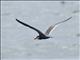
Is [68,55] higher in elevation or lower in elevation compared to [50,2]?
lower

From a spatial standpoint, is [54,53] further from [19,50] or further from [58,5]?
[58,5]

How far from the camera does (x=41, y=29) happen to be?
1405 cm

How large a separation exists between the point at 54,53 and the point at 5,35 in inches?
74.7

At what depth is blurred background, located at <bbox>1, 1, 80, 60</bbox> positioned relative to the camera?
1441 centimetres

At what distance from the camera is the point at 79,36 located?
15062 millimetres

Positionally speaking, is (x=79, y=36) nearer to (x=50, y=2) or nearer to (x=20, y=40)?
(x=20, y=40)

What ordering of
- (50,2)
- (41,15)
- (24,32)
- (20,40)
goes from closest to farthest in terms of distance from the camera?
(24,32) < (20,40) < (41,15) < (50,2)

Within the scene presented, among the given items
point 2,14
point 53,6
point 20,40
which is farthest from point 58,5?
point 20,40

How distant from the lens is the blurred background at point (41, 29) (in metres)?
14.4

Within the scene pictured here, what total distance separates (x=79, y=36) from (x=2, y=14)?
3.01 metres

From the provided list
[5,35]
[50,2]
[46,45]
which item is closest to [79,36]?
[46,45]

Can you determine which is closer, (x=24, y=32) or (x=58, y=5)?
(x=24, y=32)

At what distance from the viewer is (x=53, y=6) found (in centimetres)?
1759

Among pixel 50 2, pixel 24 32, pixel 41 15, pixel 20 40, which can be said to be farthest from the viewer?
pixel 50 2
